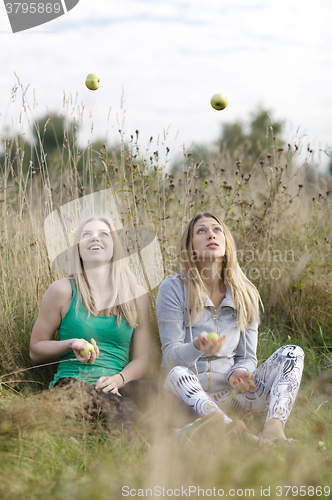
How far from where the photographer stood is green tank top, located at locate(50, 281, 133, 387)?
223cm

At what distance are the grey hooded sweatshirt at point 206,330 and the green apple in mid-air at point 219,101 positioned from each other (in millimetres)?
1196

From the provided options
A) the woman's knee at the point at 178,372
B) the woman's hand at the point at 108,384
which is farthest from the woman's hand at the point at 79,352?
the woman's knee at the point at 178,372

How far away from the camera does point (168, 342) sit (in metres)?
2.30

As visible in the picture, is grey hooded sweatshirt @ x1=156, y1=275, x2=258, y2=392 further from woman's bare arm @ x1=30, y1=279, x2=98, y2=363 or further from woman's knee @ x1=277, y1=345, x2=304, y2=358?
woman's bare arm @ x1=30, y1=279, x2=98, y2=363

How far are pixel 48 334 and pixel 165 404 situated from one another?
73cm

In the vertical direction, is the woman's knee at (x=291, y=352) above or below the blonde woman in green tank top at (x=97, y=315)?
below

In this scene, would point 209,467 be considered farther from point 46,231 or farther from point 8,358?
point 46,231

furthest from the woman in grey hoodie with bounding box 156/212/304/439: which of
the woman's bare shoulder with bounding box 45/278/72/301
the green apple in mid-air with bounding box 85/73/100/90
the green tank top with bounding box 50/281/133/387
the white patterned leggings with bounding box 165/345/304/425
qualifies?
the green apple in mid-air with bounding box 85/73/100/90

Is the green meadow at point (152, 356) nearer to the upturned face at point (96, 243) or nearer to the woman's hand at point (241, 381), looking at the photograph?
the woman's hand at point (241, 381)

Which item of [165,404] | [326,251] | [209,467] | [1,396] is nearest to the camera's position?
[209,467]

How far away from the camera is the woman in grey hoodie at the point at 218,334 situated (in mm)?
2143

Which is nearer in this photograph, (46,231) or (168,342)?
(168,342)

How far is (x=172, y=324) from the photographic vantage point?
2.34 metres

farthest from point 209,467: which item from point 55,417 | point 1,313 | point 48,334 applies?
point 1,313
